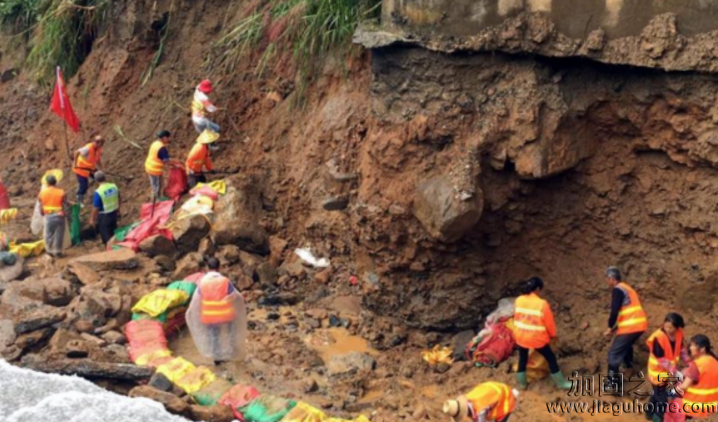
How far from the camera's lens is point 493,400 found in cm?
776

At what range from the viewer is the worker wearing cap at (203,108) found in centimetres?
1335

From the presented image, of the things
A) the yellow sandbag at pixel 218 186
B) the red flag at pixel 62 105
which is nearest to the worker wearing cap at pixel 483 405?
the yellow sandbag at pixel 218 186

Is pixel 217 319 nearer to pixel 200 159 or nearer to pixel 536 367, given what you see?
pixel 536 367

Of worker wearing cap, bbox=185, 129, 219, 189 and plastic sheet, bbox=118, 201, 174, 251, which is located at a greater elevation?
worker wearing cap, bbox=185, 129, 219, 189

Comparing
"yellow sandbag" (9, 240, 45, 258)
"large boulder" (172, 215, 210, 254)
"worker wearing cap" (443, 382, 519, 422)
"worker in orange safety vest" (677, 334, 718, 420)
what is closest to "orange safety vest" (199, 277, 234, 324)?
"large boulder" (172, 215, 210, 254)

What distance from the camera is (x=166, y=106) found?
47.9ft

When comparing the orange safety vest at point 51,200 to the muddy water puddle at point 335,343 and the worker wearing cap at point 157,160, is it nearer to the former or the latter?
the worker wearing cap at point 157,160

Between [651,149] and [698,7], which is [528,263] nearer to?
[651,149]

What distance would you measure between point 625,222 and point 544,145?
116 centimetres

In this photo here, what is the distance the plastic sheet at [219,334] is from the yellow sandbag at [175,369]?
30 cm

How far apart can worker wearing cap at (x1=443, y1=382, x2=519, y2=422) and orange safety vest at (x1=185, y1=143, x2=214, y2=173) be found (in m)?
6.55

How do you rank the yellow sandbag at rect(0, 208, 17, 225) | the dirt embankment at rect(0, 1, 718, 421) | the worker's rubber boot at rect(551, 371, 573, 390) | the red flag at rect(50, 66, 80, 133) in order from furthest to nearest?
the yellow sandbag at rect(0, 208, 17, 225) → the red flag at rect(50, 66, 80, 133) → the dirt embankment at rect(0, 1, 718, 421) → the worker's rubber boot at rect(551, 371, 573, 390)

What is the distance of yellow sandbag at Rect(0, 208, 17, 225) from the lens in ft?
46.5

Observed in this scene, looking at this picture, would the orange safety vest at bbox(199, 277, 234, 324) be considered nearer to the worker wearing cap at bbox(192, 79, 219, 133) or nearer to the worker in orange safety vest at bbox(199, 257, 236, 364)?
the worker in orange safety vest at bbox(199, 257, 236, 364)
